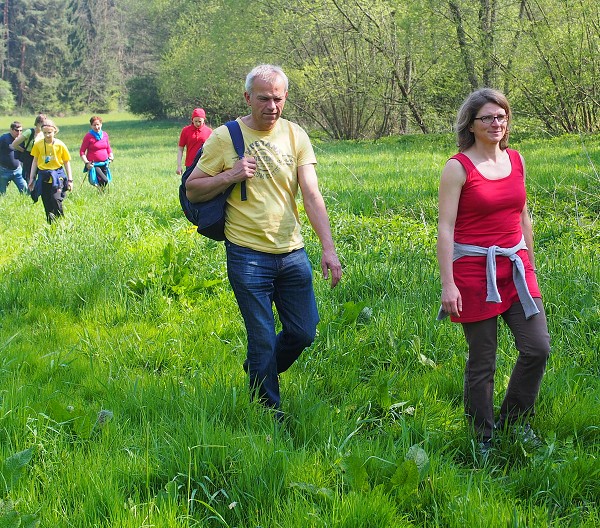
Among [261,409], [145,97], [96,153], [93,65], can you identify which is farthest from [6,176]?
[93,65]

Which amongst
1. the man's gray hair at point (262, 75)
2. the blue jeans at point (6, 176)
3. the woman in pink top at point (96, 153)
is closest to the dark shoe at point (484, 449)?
the man's gray hair at point (262, 75)

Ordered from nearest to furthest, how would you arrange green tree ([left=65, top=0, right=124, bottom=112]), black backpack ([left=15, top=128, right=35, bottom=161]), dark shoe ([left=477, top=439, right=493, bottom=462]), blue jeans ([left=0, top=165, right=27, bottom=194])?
dark shoe ([left=477, top=439, right=493, bottom=462]), black backpack ([left=15, top=128, right=35, bottom=161]), blue jeans ([left=0, top=165, right=27, bottom=194]), green tree ([left=65, top=0, right=124, bottom=112])

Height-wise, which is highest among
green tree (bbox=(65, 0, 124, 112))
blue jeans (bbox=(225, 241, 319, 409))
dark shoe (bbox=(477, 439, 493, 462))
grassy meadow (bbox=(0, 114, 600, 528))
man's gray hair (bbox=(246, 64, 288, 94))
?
green tree (bbox=(65, 0, 124, 112))

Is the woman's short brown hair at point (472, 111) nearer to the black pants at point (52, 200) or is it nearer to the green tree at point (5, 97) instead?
the black pants at point (52, 200)

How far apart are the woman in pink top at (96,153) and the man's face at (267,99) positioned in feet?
35.2

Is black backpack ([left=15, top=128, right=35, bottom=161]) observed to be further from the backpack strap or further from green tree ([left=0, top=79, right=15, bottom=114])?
green tree ([left=0, top=79, right=15, bottom=114])

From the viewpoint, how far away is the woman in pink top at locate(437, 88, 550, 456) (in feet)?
11.0

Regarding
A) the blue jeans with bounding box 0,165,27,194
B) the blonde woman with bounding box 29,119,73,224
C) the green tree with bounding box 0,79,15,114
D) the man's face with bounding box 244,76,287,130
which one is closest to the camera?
the man's face with bounding box 244,76,287,130

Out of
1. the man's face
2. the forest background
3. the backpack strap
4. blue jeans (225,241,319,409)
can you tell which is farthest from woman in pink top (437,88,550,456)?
the forest background

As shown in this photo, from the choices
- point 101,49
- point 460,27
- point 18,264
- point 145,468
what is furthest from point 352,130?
point 101,49

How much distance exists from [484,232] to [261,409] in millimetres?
1419

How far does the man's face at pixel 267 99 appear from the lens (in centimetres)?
350

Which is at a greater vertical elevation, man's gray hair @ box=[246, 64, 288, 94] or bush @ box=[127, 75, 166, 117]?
bush @ box=[127, 75, 166, 117]

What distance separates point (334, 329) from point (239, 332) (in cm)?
71
